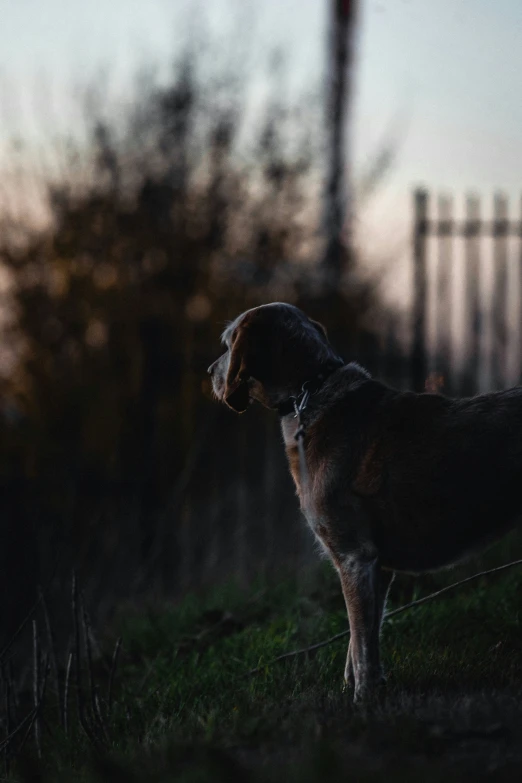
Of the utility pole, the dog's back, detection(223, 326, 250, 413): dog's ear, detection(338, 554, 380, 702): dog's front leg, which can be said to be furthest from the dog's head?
the utility pole

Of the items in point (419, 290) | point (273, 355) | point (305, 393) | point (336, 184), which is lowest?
point (419, 290)

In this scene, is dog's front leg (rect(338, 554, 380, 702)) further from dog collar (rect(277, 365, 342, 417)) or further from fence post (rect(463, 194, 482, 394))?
fence post (rect(463, 194, 482, 394))

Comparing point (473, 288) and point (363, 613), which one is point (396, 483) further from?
point (473, 288)

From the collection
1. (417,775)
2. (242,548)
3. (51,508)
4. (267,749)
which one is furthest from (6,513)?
(417,775)

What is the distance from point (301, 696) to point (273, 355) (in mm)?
1623

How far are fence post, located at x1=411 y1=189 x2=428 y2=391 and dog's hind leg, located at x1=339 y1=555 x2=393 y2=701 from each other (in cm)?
502

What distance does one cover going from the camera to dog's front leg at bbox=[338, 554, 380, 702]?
4.05 metres

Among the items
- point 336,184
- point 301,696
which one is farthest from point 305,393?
point 336,184

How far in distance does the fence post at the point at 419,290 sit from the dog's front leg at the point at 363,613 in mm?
5018

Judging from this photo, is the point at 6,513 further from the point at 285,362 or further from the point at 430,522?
the point at 430,522

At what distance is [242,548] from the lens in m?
8.99

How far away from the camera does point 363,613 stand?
4109 millimetres

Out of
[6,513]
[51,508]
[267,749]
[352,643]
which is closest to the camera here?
[267,749]

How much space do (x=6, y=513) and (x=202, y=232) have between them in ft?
13.4
